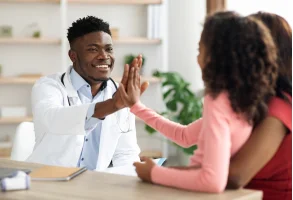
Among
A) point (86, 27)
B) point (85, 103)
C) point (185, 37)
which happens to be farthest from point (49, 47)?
point (85, 103)

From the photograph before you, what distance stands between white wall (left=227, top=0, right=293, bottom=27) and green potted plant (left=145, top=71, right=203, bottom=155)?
81cm

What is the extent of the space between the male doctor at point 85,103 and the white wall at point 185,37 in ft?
10.1

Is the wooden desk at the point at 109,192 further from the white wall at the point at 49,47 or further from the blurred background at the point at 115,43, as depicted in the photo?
the white wall at the point at 49,47

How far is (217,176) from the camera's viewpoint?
1.84m

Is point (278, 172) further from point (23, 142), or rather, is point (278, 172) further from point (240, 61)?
point (23, 142)

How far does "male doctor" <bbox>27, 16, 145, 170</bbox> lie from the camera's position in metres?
3.08

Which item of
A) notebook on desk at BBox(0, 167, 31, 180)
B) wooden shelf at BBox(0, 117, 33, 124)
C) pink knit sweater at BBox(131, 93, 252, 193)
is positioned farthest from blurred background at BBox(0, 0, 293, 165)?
pink knit sweater at BBox(131, 93, 252, 193)

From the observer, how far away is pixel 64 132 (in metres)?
2.89

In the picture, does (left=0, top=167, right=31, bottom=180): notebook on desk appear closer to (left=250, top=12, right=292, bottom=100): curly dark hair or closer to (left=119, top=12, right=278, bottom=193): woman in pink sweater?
(left=119, top=12, right=278, bottom=193): woman in pink sweater

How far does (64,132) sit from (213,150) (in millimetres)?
1183

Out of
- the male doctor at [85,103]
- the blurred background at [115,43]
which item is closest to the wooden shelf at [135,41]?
the blurred background at [115,43]

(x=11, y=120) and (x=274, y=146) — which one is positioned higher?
(x=274, y=146)

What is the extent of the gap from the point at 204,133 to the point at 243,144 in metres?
0.11

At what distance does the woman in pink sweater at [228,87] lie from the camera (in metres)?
1.84
